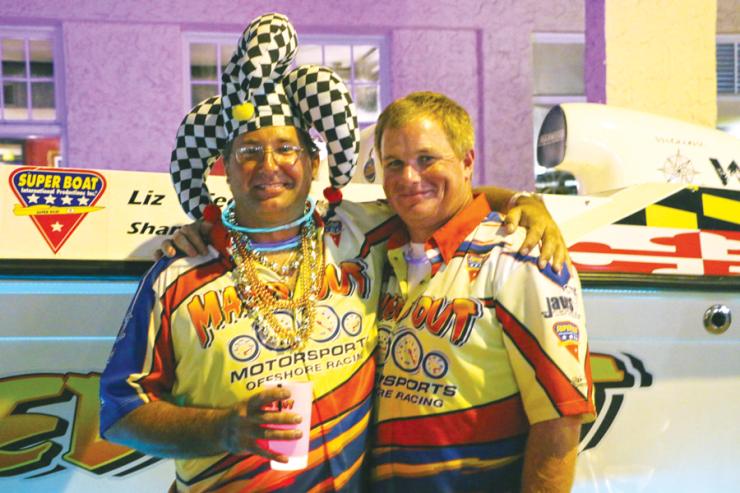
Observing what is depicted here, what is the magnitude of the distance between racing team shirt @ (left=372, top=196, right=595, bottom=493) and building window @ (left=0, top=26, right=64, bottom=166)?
17.3ft

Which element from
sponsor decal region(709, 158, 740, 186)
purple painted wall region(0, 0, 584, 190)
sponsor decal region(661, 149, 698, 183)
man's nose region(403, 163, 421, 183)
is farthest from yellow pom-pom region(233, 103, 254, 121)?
purple painted wall region(0, 0, 584, 190)

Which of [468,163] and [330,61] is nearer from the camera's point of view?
[468,163]

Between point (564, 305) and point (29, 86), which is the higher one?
point (29, 86)

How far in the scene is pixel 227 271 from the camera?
145cm

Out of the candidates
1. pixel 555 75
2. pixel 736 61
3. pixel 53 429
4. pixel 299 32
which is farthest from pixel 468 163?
pixel 736 61

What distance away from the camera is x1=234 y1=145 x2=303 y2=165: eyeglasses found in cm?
144

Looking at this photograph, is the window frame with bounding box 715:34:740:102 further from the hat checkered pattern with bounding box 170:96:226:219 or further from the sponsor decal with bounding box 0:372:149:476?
the sponsor decal with bounding box 0:372:149:476

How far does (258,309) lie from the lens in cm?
139

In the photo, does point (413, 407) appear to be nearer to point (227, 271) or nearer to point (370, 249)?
point (370, 249)

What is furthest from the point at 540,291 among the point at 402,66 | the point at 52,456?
the point at 402,66

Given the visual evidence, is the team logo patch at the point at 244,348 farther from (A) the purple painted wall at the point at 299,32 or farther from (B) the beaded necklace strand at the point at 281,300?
(A) the purple painted wall at the point at 299,32

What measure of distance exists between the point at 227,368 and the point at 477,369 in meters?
0.58

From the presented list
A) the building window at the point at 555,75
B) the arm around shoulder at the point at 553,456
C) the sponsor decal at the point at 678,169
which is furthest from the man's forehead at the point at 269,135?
the building window at the point at 555,75

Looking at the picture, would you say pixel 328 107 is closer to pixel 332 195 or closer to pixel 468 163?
pixel 332 195
